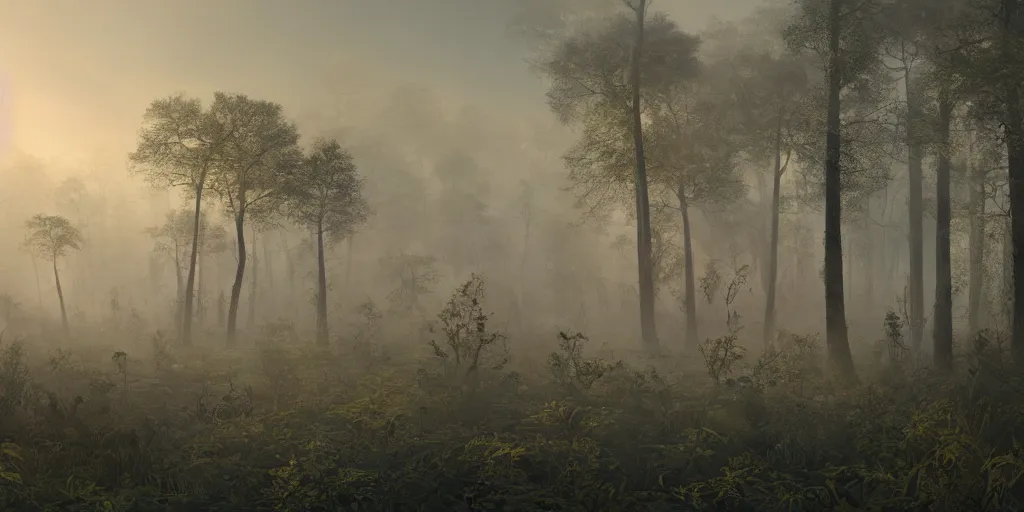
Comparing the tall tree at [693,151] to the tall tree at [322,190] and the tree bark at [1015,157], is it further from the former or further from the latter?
the tall tree at [322,190]

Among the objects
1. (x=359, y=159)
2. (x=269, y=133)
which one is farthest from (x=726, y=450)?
(x=359, y=159)

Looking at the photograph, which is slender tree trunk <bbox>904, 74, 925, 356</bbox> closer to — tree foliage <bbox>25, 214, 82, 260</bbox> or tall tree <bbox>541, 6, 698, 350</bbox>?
tall tree <bbox>541, 6, 698, 350</bbox>

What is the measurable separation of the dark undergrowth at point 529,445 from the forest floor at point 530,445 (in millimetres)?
35

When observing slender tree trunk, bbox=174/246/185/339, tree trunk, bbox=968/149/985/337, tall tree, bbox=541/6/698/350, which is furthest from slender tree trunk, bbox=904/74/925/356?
slender tree trunk, bbox=174/246/185/339

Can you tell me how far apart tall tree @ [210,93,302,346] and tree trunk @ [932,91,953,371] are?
23.0 metres

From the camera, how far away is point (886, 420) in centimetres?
849

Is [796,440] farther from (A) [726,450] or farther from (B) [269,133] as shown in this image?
(B) [269,133]

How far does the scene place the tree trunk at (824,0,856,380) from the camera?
12781 millimetres

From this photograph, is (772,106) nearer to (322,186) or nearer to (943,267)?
(943,267)

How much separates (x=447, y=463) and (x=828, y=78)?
1284cm

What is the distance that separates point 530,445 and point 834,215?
1000 cm

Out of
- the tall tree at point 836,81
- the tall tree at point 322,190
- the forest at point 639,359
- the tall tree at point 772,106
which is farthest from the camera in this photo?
the tall tree at point 322,190

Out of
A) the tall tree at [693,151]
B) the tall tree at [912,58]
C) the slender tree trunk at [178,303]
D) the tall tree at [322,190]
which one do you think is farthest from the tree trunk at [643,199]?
the slender tree trunk at [178,303]

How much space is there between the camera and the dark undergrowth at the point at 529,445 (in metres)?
6.40
